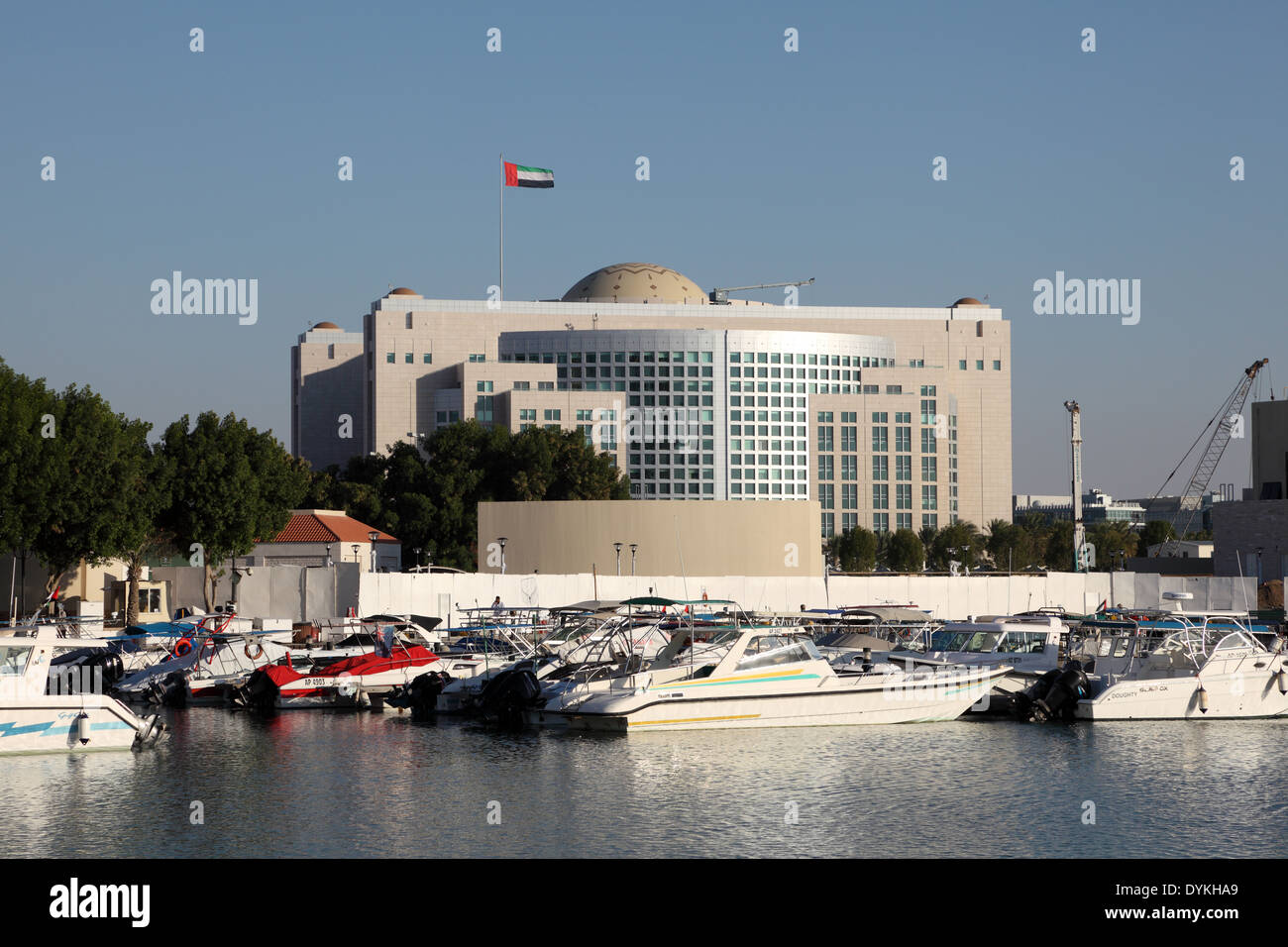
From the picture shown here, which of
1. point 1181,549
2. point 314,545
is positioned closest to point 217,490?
point 314,545

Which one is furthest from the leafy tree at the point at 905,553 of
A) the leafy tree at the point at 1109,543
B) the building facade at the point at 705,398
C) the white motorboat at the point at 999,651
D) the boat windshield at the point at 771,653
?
the boat windshield at the point at 771,653

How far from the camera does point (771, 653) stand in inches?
1470

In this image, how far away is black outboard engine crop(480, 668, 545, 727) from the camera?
38.4 meters

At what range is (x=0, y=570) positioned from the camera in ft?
234

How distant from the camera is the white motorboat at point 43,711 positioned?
32.8 metres

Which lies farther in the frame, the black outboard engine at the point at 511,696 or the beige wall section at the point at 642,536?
the beige wall section at the point at 642,536

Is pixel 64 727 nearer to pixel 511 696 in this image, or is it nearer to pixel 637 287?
pixel 511 696

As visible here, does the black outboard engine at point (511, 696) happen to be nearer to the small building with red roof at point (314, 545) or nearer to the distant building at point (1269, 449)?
Result: the small building with red roof at point (314, 545)

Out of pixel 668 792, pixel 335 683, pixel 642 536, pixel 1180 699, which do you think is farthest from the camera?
pixel 642 536

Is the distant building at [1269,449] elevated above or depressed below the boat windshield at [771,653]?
above

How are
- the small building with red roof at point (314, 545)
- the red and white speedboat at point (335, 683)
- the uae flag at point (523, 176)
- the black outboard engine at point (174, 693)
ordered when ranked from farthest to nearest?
1. the uae flag at point (523, 176)
2. the small building with red roof at point (314, 545)
3. the black outboard engine at point (174, 693)
4. the red and white speedboat at point (335, 683)

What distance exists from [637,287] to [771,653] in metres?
159

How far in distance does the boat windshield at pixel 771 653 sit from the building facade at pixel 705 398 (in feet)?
428

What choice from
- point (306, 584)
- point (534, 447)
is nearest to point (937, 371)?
point (534, 447)
